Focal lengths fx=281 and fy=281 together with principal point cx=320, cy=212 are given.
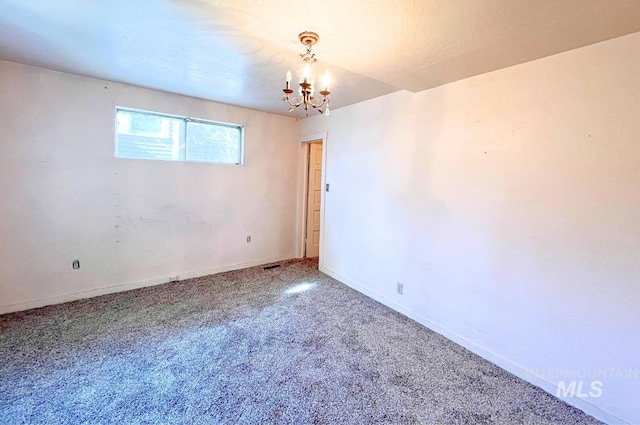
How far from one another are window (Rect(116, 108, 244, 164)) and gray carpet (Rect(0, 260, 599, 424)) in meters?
1.83

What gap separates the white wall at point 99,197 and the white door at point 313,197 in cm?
85

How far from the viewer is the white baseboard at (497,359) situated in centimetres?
177

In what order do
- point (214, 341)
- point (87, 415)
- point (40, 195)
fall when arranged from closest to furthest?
point (87, 415) → point (214, 341) → point (40, 195)

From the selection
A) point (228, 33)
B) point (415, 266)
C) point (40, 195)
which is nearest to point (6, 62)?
point (40, 195)

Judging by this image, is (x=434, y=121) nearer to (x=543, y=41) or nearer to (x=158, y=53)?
(x=543, y=41)

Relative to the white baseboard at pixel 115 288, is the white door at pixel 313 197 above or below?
above

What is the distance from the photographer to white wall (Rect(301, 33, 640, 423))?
1.69 meters

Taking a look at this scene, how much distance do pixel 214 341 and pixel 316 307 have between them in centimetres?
113

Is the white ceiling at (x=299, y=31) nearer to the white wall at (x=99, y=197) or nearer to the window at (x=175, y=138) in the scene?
the white wall at (x=99, y=197)

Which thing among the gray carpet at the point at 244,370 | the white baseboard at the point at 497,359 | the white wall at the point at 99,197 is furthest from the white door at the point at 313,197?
the gray carpet at the point at 244,370

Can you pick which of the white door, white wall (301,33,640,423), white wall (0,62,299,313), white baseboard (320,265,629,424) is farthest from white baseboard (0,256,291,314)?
white wall (301,33,640,423)

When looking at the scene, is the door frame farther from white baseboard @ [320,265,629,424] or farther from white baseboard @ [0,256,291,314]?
white baseboard @ [320,265,629,424]

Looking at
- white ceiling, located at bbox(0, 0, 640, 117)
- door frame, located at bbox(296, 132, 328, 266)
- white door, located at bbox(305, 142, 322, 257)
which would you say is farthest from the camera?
white door, located at bbox(305, 142, 322, 257)

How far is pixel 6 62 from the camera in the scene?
2656mm
